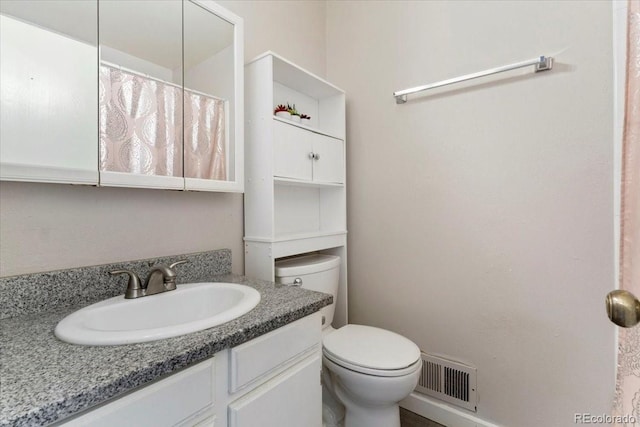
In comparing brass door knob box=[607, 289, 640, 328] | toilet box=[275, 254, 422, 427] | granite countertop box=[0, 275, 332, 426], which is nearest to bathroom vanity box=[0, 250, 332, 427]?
granite countertop box=[0, 275, 332, 426]

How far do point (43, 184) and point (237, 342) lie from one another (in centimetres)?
71

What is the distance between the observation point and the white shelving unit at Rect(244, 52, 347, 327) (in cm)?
128

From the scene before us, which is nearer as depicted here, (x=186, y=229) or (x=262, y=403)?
(x=262, y=403)

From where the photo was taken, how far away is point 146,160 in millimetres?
964

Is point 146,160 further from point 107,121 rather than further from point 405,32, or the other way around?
point 405,32

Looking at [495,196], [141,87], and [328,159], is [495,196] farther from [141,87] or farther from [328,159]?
[141,87]

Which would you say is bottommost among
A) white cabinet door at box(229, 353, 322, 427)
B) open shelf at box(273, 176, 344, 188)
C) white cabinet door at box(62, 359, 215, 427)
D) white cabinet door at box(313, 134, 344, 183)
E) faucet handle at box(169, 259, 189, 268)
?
white cabinet door at box(229, 353, 322, 427)

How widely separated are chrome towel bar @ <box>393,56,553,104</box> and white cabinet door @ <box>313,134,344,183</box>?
40 cm

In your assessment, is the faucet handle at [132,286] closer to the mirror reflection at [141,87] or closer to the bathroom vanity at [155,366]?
the bathroom vanity at [155,366]

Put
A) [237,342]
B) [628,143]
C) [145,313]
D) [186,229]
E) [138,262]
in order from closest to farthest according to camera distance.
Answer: [628,143]
[237,342]
[145,313]
[138,262]
[186,229]

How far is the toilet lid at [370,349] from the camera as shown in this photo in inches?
43.0

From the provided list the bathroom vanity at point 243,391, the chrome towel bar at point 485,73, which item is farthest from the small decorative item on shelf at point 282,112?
the bathroom vanity at point 243,391

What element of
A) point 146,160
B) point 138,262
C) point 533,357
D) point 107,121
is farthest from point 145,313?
point 533,357

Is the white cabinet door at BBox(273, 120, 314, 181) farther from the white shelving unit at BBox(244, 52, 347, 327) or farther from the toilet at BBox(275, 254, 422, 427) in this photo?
the toilet at BBox(275, 254, 422, 427)
